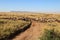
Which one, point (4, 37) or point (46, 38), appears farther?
point (4, 37)

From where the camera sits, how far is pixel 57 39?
1850cm

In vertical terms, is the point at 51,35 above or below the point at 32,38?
above

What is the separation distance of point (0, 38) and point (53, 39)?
18.1ft

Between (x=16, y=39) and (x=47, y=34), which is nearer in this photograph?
(x=47, y=34)

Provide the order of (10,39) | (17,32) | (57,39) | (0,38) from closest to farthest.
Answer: (57,39), (0,38), (10,39), (17,32)

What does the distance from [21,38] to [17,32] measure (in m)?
4.00

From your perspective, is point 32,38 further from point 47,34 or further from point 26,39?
point 47,34

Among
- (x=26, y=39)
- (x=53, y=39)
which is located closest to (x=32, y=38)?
(x=26, y=39)

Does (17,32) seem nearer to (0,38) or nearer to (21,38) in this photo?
(21,38)

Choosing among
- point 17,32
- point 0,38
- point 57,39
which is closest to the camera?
point 57,39

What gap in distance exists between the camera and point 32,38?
24422mm

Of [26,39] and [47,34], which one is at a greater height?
[47,34]

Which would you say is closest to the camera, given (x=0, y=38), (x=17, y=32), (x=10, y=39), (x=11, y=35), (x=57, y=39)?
(x=57, y=39)

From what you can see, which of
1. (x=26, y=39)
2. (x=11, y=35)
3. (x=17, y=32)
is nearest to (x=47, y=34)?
(x=26, y=39)
